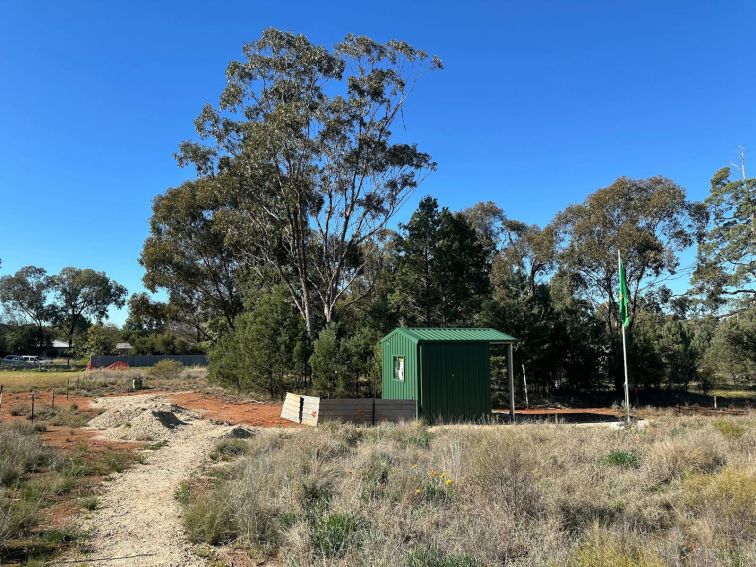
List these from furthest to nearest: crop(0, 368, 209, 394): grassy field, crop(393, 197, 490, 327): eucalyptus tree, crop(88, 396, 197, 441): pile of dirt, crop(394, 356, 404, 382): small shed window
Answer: crop(0, 368, 209, 394): grassy field
crop(393, 197, 490, 327): eucalyptus tree
crop(394, 356, 404, 382): small shed window
crop(88, 396, 197, 441): pile of dirt

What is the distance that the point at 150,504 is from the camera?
7.70 metres

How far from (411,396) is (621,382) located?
15.3 m

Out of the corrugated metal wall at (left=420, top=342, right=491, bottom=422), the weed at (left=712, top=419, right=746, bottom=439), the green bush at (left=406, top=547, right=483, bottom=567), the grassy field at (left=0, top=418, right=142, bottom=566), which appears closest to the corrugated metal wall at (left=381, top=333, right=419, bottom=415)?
the corrugated metal wall at (left=420, top=342, right=491, bottom=422)

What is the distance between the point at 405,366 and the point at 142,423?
26.2 ft

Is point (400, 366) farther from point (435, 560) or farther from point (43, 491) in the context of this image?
point (435, 560)

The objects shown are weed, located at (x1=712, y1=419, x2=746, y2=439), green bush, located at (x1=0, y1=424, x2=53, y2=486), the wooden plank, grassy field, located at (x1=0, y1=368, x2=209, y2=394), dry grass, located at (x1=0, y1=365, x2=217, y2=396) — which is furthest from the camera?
grassy field, located at (x1=0, y1=368, x2=209, y2=394)

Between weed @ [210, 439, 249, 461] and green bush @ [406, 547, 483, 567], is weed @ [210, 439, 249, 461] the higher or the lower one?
the lower one

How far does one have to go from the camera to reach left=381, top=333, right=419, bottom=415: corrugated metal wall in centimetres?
1708

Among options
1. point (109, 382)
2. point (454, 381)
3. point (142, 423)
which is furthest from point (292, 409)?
point (109, 382)

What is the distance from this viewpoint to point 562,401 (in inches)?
1049

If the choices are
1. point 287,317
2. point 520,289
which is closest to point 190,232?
point 287,317

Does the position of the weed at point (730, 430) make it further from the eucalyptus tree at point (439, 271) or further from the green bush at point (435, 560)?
the eucalyptus tree at point (439, 271)

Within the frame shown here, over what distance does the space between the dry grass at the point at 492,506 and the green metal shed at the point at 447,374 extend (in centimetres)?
713

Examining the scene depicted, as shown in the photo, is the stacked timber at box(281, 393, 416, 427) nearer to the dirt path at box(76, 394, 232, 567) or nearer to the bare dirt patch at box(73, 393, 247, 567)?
the bare dirt patch at box(73, 393, 247, 567)
